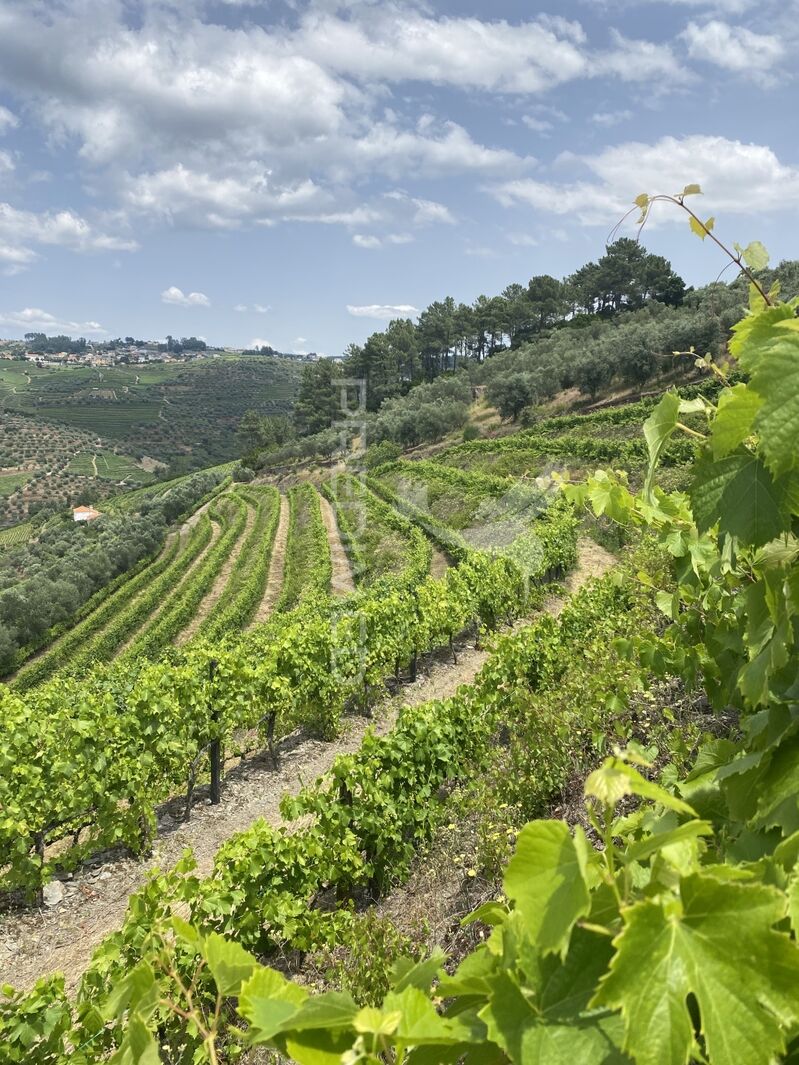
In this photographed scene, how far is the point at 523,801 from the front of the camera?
538 cm

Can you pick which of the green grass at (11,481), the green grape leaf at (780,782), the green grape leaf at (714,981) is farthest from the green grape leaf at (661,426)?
the green grass at (11,481)

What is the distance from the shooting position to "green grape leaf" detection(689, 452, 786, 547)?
1.28m

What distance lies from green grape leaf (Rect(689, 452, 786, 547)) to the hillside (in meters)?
116

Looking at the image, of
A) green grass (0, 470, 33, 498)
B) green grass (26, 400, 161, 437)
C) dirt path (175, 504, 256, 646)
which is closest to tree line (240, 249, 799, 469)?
dirt path (175, 504, 256, 646)

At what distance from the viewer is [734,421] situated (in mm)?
1272

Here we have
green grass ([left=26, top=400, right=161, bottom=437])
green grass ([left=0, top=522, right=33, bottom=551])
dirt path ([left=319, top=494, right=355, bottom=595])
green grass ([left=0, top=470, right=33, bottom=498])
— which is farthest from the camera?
green grass ([left=26, top=400, right=161, bottom=437])

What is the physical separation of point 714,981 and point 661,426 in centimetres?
130

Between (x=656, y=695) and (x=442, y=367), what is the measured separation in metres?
92.2

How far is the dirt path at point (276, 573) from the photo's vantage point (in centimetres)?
2906

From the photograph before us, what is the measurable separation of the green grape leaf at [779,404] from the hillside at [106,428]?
116088 mm

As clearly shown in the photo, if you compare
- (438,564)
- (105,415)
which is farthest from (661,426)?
(105,415)

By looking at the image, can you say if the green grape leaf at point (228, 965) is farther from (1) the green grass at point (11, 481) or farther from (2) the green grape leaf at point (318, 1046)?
(1) the green grass at point (11, 481)

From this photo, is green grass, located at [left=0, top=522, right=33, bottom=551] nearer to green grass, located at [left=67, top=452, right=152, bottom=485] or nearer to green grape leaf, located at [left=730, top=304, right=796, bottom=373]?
green grass, located at [left=67, top=452, right=152, bottom=485]

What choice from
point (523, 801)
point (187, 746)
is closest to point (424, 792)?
point (523, 801)
